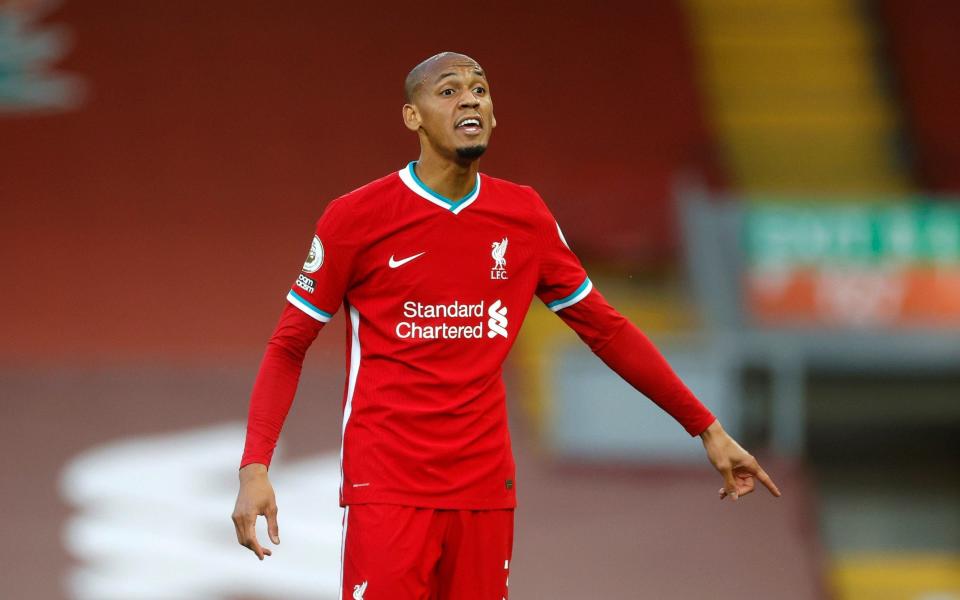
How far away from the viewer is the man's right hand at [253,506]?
3.01m

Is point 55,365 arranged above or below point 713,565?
Answer: above

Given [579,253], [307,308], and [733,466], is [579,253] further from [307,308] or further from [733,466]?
[307,308]

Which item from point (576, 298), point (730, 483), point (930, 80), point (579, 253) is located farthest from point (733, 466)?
point (930, 80)

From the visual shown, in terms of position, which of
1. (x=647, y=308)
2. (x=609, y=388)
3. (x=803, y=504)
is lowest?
(x=803, y=504)

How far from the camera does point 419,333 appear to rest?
3.18 meters

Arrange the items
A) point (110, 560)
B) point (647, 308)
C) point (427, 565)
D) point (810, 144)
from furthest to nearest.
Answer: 1. point (810, 144)
2. point (647, 308)
3. point (110, 560)
4. point (427, 565)

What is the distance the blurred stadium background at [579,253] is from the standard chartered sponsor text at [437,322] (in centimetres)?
367

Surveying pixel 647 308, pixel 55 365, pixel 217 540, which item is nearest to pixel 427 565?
pixel 217 540

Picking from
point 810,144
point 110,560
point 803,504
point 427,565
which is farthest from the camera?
point 810,144

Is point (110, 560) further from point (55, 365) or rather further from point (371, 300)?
point (371, 300)

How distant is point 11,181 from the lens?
30.3 feet

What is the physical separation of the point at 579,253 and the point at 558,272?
569 centimetres

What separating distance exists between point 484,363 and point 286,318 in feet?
1.39

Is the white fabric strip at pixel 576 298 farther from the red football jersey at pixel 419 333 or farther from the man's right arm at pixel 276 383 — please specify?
the man's right arm at pixel 276 383
